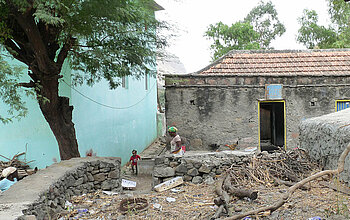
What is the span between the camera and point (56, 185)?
4.55 metres

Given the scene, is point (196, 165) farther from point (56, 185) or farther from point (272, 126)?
point (272, 126)

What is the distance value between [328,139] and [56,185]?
4.78 meters

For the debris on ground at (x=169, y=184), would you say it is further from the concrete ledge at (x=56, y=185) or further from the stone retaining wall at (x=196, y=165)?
the concrete ledge at (x=56, y=185)

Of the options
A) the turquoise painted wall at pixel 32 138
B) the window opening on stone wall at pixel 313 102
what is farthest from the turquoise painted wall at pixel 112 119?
the window opening on stone wall at pixel 313 102

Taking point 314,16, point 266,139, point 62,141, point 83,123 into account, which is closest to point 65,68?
point 83,123

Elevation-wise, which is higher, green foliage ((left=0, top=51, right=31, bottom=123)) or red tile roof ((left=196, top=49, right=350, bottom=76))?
red tile roof ((left=196, top=49, right=350, bottom=76))

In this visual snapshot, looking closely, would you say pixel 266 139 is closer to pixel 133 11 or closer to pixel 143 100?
pixel 143 100

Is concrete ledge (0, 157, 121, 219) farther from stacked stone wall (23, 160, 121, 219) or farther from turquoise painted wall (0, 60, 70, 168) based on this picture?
turquoise painted wall (0, 60, 70, 168)

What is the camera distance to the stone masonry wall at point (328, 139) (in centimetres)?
467

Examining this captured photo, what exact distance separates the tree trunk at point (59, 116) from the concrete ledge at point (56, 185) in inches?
25.5

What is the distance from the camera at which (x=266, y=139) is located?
51.7 ft

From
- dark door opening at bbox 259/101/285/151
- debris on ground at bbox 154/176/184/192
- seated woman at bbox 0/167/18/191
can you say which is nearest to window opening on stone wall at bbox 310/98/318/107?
dark door opening at bbox 259/101/285/151

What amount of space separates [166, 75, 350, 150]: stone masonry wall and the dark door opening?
9.32 feet

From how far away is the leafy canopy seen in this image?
5.02 metres
